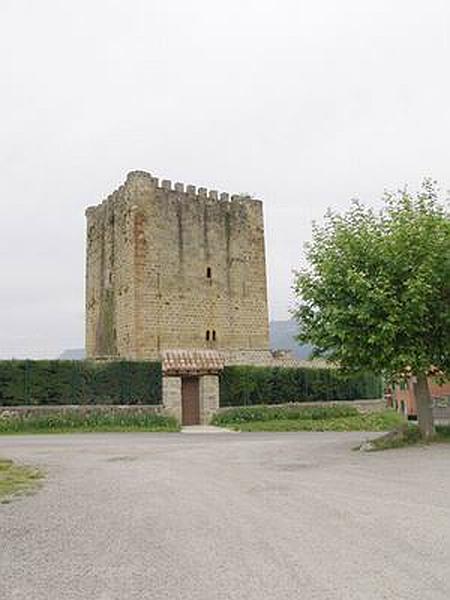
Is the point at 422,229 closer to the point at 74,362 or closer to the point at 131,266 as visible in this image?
the point at 74,362

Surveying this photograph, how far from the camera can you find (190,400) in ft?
99.3

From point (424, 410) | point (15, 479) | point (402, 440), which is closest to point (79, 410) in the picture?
point (402, 440)

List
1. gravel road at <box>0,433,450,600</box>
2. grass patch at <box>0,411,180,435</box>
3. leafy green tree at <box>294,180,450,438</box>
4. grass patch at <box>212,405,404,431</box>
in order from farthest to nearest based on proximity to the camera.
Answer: grass patch at <box>212,405,404,431</box> < grass patch at <box>0,411,180,435</box> < leafy green tree at <box>294,180,450,438</box> < gravel road at <box>0,433,450,600</box>

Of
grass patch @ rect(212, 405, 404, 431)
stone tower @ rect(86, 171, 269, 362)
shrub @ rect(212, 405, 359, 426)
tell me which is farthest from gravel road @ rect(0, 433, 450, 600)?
stone tower @ rect(86, 171, 269, 362)

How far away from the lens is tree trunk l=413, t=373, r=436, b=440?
58.5ft

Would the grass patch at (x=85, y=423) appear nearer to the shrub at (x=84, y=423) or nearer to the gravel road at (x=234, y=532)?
the shrub at (x=84, y=423)

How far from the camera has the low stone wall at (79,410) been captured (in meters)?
26.3

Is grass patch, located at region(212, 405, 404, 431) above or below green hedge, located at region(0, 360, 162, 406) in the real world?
below

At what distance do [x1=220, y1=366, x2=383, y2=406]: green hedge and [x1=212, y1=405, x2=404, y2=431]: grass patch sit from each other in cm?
109

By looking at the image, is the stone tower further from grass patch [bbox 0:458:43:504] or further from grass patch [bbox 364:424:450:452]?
grass patch [bbox 0:458:43:504]

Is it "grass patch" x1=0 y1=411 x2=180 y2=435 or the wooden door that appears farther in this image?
the wooden door

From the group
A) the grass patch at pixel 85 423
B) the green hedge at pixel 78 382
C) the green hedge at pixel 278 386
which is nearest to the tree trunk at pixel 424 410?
the green hedge at pixel 278 386

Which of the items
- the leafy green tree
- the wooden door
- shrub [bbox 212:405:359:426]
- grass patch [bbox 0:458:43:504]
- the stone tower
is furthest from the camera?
the stone tower

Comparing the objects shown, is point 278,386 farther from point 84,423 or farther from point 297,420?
point 84,423
